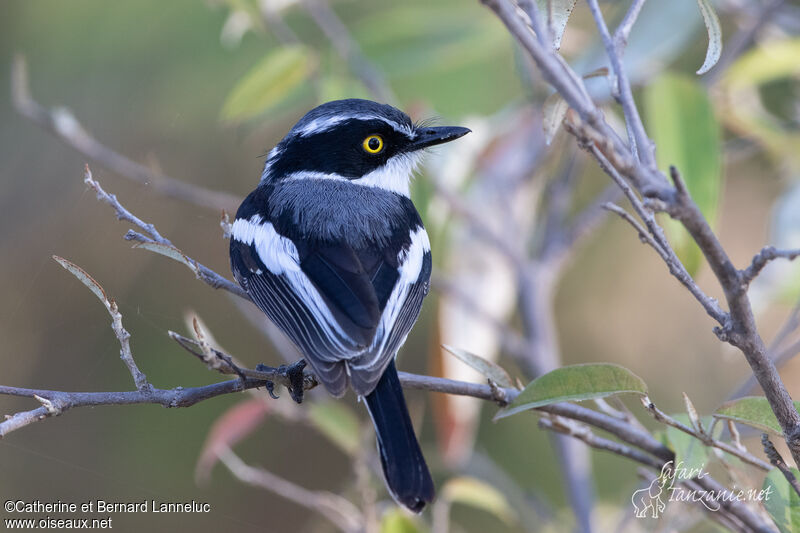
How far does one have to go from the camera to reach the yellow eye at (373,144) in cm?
304

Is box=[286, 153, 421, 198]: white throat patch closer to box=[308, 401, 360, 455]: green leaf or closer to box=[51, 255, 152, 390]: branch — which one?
box=[308, 401, 360, 455]: green leaf

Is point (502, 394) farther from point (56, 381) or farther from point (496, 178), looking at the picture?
point (56, 381)

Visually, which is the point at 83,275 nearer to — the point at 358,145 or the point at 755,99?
the point at 358,145

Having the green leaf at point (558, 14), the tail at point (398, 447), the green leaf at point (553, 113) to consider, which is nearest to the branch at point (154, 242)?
the tail at point (398, 447)

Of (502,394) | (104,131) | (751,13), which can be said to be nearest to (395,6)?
(104,131)

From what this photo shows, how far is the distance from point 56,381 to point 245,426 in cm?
218

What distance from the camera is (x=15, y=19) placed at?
17.4 ft

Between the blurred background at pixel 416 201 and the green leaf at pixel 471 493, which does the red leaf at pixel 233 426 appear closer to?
the blurred background at pixel 416 201

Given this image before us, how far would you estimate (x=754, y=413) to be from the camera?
5.72ft

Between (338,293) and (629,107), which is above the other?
(338,293)

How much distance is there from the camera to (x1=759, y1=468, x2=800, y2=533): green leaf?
168 centimetres

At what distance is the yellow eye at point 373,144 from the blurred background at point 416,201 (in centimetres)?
20

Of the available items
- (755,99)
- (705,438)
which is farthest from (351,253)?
(755,99)

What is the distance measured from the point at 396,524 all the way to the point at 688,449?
100cm
